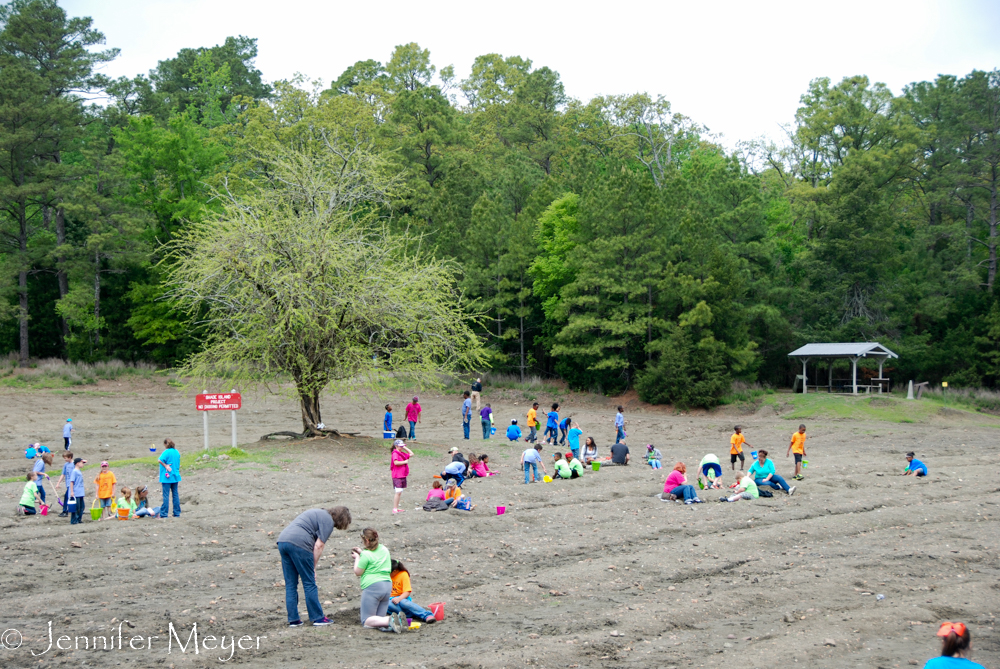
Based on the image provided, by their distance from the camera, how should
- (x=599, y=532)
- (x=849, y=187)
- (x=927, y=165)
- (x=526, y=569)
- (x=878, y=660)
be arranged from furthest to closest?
(x=927, y=165) → (x=849, y=187) → (x=599, y=532) → (x=526, y=569) → (x=878, y=660)

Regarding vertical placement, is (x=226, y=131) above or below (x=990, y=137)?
above

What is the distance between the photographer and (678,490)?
62.3 feet

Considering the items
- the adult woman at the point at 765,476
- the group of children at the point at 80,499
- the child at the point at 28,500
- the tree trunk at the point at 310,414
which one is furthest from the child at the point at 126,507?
the adult woman at the point at 765,476

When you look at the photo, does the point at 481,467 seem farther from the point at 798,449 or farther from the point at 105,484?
the point at 105,484

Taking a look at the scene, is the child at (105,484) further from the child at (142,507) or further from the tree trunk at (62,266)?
the tree trunk at (62,266)

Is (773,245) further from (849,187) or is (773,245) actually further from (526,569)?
(526,569)

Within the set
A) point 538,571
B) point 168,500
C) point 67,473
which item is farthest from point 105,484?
point 538,571

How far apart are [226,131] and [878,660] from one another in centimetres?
7087

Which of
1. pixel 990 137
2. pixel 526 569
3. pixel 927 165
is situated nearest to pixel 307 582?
pixel 526 569

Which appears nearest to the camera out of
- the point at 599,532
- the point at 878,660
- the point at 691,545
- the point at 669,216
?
the point at 878,660

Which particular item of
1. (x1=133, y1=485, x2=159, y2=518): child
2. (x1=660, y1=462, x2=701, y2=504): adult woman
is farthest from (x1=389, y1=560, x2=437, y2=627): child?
(x1=660, y1=462, x2=701, y2=504): adult woman

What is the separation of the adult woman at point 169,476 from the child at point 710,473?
12.4 meters

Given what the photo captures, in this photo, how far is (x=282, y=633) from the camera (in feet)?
33.2
